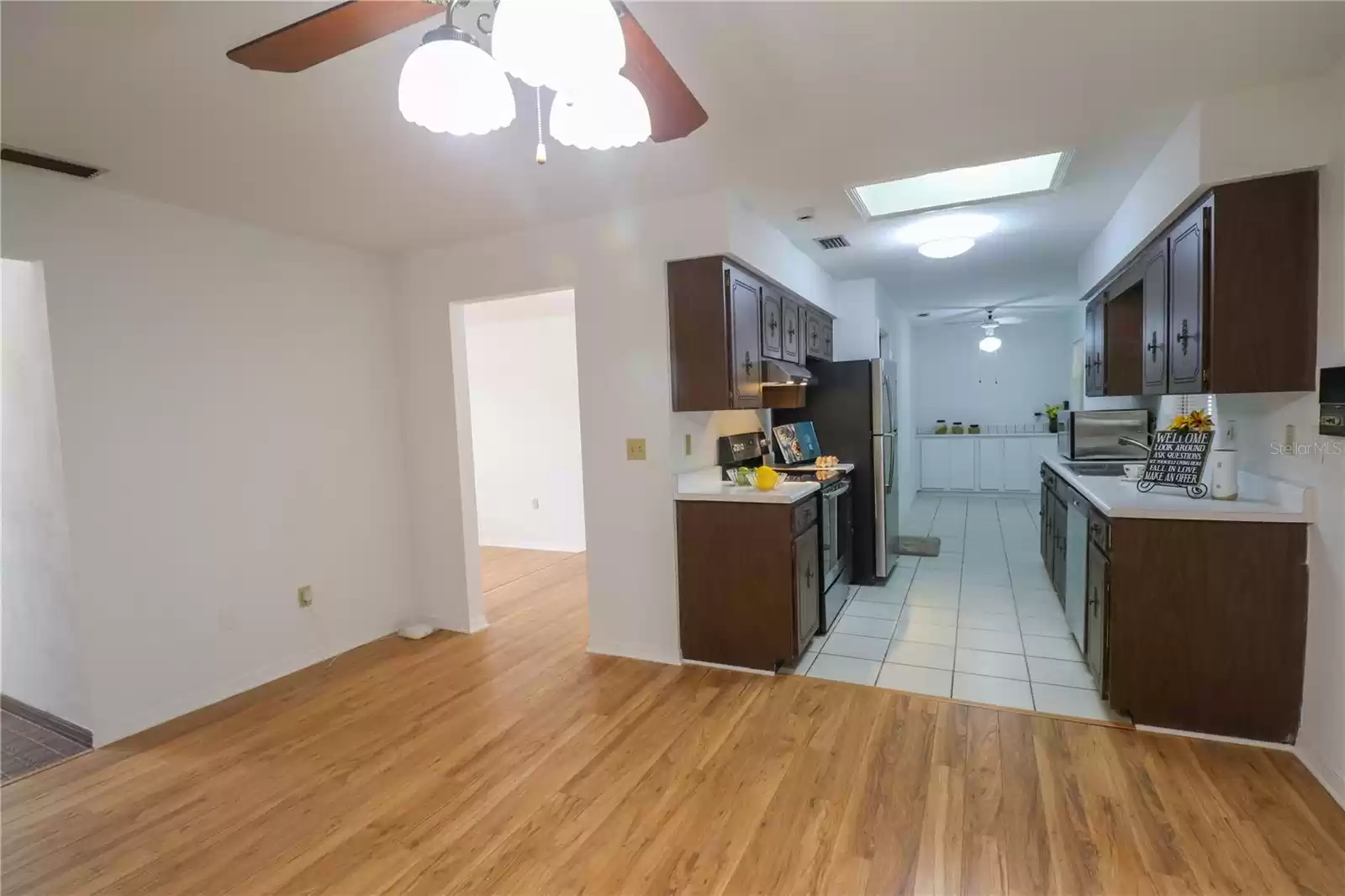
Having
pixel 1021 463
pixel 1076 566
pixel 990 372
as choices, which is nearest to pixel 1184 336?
pixel 1076 566

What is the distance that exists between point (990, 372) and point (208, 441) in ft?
29.0

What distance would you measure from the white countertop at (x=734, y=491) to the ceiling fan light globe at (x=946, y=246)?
1614 mm

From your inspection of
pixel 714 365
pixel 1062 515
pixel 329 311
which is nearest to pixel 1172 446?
pixel 1062 515

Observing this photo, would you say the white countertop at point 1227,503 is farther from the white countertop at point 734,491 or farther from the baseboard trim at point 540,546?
the baseboard trim at point 540,546

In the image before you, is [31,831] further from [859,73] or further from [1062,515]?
[1062,515]

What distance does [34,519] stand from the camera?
9.35ft

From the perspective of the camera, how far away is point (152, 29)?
5.56 ft

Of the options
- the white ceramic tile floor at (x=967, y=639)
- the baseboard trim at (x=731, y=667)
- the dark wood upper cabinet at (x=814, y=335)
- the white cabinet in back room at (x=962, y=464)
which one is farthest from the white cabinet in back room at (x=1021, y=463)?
the baseboard trim at (x=731, y=667)

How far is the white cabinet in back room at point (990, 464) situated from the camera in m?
8.34

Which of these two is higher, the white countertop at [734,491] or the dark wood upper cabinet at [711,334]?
the dark wood upper cabinet at [711,334]

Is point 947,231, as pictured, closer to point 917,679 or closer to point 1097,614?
point 1097,614

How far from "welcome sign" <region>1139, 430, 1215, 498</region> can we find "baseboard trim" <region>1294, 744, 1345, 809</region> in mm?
1002

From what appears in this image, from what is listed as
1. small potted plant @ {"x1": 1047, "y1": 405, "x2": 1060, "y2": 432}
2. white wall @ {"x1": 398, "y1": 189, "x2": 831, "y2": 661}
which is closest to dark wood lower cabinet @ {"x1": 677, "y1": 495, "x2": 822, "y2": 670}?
white wall @ {"x1": 398, "y1": 189, "x2": 831, "y2": 661}

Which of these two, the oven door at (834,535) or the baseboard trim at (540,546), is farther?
the baseboard trim at (540,546)
